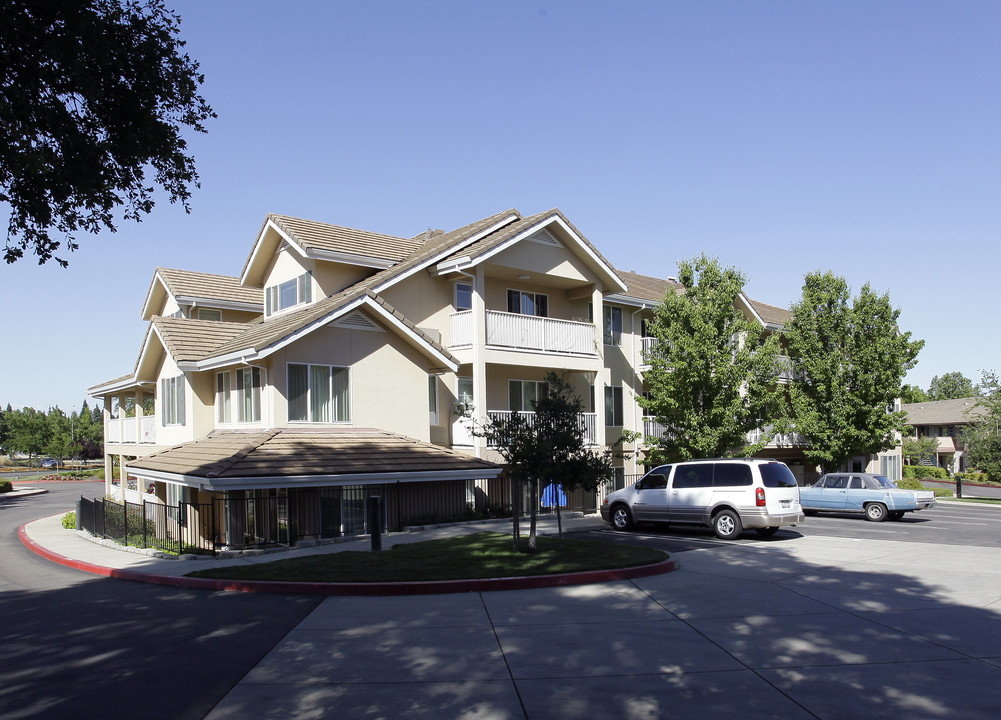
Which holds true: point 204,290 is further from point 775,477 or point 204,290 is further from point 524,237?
point 775,477

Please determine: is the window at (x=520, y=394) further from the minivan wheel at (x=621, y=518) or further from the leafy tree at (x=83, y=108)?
the leafy tree at (x=83, y=108)

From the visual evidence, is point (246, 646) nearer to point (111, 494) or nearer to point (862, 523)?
point (862, 523)

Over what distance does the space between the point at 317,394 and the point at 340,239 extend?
6684 millimetres

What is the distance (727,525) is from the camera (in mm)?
19484

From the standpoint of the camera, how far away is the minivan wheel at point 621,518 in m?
21.4

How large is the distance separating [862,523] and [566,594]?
16.8m

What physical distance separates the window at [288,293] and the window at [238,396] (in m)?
3.57

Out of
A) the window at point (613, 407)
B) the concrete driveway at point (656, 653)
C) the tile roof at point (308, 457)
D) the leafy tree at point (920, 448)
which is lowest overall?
the leafy tree at point (920, 448)

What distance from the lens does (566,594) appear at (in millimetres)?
12609

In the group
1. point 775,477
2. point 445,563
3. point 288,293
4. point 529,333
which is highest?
point 288,293

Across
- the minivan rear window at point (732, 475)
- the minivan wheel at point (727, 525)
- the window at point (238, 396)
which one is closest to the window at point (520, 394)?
the window at point (238, 396)

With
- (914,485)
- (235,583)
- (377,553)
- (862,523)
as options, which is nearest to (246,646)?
(235,583)

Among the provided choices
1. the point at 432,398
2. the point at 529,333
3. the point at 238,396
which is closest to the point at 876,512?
the point at 529,333

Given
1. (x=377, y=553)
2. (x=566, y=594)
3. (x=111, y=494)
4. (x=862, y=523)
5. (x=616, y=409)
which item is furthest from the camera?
(x=111, y=494)
